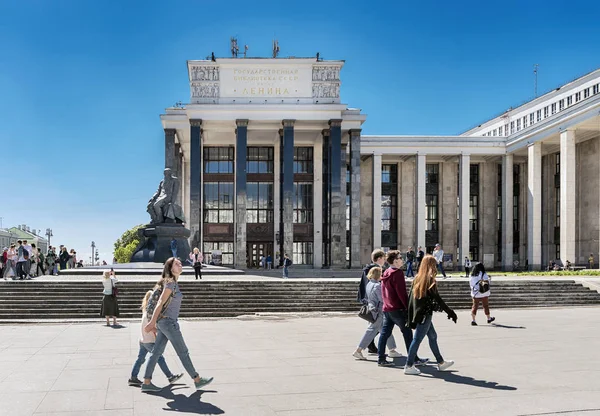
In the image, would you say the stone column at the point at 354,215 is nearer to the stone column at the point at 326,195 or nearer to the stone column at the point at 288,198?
the stone column at the point at 326,195

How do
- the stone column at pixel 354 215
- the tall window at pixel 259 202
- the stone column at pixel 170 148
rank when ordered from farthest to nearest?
the tall window at pixel 259 202
the stone column at pixel 170 148
the stone column at pixel 354 215

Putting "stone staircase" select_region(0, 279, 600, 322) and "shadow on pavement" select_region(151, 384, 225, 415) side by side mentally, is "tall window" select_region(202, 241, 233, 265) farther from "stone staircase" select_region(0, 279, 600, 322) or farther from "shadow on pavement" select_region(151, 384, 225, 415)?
"shadow on pavement" select_region(151, 384, 225, 415)

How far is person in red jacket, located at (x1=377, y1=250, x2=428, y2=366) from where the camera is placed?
33.2 feet

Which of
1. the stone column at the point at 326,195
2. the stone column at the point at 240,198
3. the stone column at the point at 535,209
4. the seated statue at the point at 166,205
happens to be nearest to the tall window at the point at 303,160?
the stone column at the point at 326,195

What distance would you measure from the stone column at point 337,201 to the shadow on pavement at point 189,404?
47087 millimetres

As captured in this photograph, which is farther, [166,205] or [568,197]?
[568,197]

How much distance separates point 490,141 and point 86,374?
61.1m

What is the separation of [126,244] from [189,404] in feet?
318

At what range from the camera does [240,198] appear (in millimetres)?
56188

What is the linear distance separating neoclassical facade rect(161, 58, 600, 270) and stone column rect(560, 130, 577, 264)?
0.10 m

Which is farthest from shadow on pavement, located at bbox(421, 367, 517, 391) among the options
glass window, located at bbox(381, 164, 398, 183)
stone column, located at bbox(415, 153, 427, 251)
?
glass window, located at bbox(381, 164, 398, 183)

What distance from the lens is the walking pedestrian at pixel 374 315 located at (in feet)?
36.2

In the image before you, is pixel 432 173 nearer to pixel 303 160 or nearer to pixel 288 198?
pixel 303 160

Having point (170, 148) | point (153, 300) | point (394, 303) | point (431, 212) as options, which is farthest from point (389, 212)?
point (153, 300)
